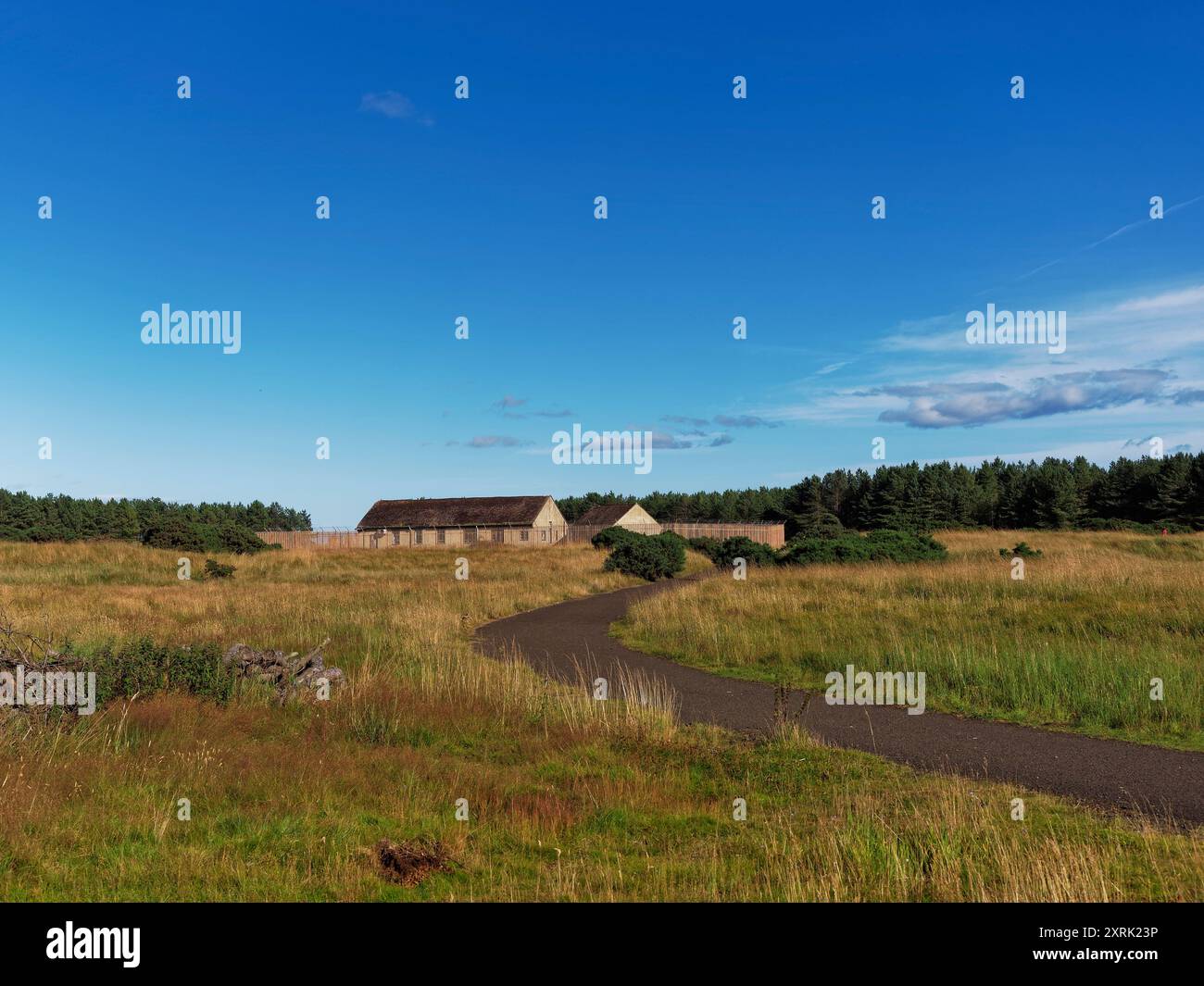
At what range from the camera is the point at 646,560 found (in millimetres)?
38875

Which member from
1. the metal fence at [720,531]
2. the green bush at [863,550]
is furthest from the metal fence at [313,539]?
the green bush at [863,550]

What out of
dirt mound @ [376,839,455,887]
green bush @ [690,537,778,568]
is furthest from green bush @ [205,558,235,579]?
dirt mound @ [376,839,455,887]

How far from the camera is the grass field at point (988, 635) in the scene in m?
12.3

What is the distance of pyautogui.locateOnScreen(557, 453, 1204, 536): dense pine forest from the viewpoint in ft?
233

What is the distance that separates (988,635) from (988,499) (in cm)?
8499

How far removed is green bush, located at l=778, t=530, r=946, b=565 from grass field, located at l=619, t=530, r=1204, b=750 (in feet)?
18.4

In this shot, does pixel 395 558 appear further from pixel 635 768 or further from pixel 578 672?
pixel 635 768

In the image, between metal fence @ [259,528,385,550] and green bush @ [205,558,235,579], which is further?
metal fence @ [259,528,385,550]

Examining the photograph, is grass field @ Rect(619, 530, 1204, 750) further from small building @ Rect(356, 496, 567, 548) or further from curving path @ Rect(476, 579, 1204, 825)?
small building @ Rect(356, 496, 567, 548)

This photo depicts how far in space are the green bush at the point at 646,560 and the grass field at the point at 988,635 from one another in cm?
1045

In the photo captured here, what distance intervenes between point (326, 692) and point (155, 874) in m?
5.94

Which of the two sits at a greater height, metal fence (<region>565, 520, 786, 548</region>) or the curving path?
metal fence (<region>565, 520, 786, 548</region>)

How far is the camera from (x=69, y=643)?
1309 centimetres
